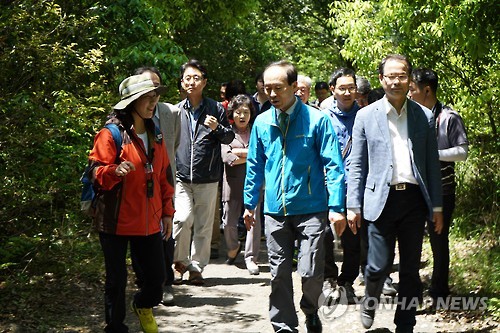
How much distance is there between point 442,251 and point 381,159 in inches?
60.9

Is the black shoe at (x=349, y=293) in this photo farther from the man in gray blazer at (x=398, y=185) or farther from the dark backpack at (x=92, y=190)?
the dark backpack at (x=92, y=190)

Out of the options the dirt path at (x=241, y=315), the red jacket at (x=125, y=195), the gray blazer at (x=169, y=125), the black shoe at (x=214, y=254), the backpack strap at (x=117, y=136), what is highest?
the gray blazer at (x=169, y=125)

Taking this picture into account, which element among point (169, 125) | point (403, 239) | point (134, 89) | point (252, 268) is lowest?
point (252, 268)

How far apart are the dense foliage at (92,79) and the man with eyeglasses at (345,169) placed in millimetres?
1215

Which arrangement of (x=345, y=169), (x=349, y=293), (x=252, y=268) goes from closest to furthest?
1. (x=349, y=293)
2. (x=345, y=169)
3. (x=252, y=268)

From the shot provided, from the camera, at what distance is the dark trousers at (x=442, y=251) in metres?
7.64

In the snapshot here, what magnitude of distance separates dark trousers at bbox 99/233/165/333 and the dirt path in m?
0.95

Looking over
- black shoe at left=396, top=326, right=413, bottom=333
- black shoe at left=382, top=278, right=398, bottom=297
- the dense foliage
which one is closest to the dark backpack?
the dense foliage

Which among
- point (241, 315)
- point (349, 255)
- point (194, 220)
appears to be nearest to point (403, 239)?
point (349, 255)

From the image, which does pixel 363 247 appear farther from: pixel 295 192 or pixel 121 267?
pixel 121 267

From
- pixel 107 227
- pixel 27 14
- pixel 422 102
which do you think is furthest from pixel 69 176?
pixel 422 102

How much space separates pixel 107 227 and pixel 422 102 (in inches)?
127

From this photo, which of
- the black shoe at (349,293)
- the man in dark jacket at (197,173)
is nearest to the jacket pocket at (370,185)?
the black shoe at (349,293)

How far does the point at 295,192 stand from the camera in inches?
257
